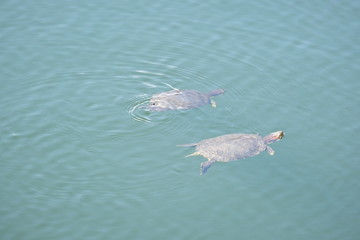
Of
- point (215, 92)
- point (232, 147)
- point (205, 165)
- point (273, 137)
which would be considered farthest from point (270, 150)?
point (215, 92)

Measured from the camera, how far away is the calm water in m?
5.37

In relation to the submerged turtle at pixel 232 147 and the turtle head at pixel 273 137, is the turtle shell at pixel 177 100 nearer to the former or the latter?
the submerged turtle at pixel 232 147

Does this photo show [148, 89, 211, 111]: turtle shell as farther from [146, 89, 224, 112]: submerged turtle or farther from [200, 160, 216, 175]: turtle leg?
[200, 160, 216, 175]: turtle leg

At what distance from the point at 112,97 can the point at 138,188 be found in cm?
187

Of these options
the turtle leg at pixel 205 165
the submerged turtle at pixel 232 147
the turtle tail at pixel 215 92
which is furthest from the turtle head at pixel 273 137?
the turtle tail at pixel 215 92

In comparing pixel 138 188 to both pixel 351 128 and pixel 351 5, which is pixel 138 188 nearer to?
pixel 351 128

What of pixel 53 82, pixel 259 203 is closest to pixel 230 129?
pixel 259 203

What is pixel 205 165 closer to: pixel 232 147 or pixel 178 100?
pixel 232 147

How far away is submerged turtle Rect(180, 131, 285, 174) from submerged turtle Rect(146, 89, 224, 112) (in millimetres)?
722

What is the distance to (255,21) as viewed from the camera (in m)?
8.89

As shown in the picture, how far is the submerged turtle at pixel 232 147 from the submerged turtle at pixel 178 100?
2.37 feet

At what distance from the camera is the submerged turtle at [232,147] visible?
598 cm

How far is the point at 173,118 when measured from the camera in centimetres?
667

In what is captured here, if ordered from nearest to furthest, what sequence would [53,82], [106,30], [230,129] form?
[230,129] → [53,82] → [106,30]
